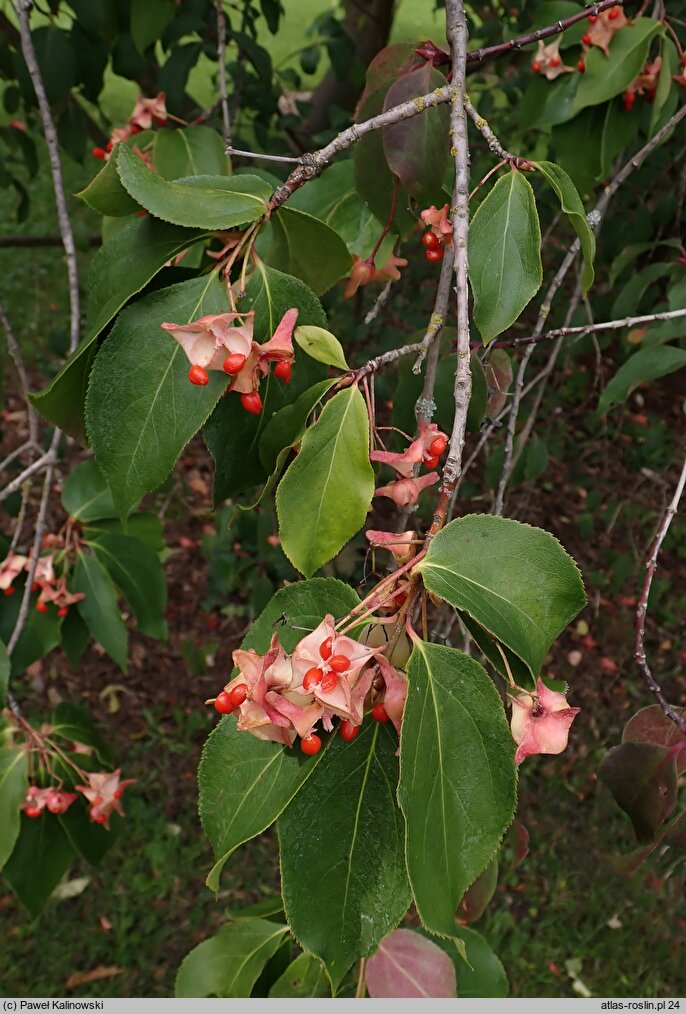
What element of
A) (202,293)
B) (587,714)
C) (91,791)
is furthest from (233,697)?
(587,714)

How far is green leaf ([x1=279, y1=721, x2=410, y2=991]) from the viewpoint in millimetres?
683

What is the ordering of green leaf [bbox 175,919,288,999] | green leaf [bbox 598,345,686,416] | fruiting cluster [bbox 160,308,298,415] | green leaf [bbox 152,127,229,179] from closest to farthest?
fruiting cluster [bbox 160,308,298,415], green leaf [bbox 175,919,288,999], green leaf [bbox 152,127,229,179], green leaf [bbox 598,345,686,416]

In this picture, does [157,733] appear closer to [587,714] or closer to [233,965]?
[587,714]

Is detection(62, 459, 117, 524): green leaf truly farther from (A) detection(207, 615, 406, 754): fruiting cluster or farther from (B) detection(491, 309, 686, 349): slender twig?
(A) detection(207, 615, 406, 754): fruiting cluster

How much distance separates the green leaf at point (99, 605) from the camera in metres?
1.62

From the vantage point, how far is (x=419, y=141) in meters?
0.91

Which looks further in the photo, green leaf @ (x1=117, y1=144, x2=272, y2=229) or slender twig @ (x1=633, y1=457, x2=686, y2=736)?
slender twig @ (x1=633, y1=457, x2=686, y2=736)

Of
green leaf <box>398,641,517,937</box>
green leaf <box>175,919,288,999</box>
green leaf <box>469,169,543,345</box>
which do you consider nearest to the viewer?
green leaf <box>398,641,517,937</box>

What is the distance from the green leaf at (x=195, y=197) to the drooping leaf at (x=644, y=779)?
707 mm

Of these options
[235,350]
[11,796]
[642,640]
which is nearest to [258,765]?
[235,350]

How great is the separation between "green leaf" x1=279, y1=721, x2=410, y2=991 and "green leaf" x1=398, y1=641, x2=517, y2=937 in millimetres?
74

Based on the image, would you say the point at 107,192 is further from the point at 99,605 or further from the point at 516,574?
the point at 99,605

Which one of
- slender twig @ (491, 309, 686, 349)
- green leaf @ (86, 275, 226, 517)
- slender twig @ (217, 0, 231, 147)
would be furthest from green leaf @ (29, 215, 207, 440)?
slender twig @ (217, 0, 231, 147)
